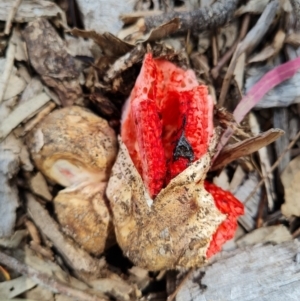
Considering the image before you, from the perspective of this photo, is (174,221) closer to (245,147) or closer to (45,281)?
(245,147)

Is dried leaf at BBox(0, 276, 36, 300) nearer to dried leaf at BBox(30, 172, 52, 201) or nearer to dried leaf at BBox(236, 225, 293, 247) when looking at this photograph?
dried leaf at BBox(30, 172, 52, 201)

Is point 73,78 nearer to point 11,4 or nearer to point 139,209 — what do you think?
point 11,4

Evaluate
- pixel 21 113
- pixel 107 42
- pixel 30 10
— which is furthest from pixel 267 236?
pixel 30 10

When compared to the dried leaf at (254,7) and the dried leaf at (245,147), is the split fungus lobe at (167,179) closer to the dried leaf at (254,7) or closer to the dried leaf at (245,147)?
the dried leaf at (245,147)

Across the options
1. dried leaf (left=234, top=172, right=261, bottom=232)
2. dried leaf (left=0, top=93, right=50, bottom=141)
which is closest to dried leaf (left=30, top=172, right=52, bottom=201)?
dried leaf (left=0, top=93, right=50, bottom=141)

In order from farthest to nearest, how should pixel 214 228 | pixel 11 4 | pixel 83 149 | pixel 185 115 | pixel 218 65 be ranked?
pixel 218 65
pixel 11 4
pixel 83 149
pixel 185 115
pixel 214 228

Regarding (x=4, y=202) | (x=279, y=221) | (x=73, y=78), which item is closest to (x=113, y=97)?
(x=73, y=78)

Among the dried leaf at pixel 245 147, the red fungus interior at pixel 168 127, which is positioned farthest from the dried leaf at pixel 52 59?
the dried leaf at pixel 245 147
